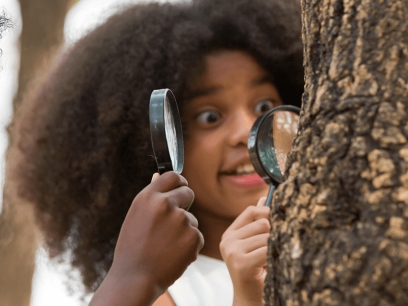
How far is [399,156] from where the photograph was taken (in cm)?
40

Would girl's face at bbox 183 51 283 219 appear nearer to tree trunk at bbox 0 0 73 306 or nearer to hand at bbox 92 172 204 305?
hand at bbox 92 172 204 305

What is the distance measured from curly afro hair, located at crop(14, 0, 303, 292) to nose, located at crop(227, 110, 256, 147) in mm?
228

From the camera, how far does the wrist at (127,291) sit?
755 mm

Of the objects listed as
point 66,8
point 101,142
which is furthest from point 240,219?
point 66,8

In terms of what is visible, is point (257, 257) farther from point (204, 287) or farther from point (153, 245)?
point (204, 287)

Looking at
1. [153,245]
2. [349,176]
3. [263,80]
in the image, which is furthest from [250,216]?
[349,176]

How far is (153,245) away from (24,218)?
5.83 feet

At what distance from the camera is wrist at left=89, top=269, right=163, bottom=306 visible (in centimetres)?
76

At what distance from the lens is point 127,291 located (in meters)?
0.76

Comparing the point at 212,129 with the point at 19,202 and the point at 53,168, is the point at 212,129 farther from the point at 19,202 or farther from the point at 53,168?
the point at 19,202

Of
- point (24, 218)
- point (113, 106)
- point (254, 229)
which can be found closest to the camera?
point (254, 229)

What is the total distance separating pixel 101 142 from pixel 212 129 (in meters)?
0.43

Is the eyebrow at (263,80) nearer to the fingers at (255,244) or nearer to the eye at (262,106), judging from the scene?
the eye at (262,106)

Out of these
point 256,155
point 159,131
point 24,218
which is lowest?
point 24,218
